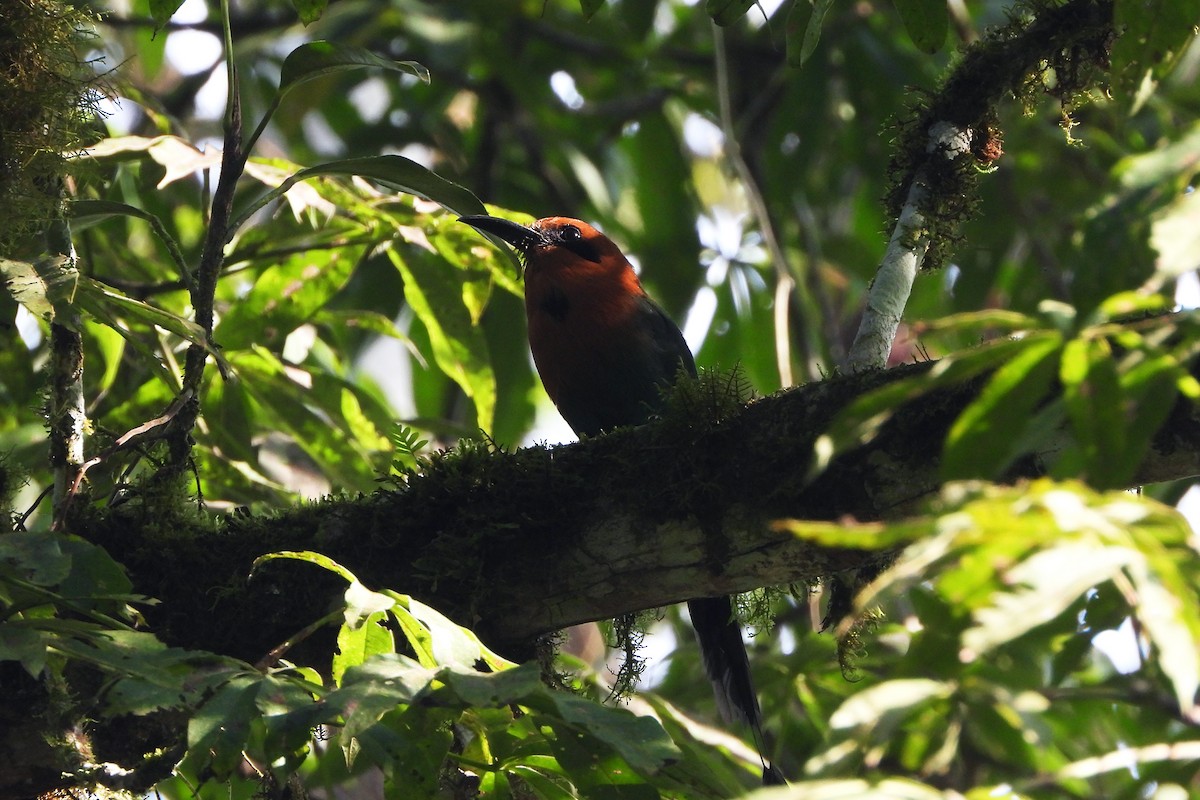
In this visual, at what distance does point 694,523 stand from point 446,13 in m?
4.03

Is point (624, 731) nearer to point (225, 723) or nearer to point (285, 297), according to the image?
point (225, 723)

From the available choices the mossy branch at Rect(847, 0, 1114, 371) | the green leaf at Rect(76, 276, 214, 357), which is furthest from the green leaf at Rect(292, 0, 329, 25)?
the mossy branch at Rect(847, 0, 1114, 371)

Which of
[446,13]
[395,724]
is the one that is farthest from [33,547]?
[446,13]

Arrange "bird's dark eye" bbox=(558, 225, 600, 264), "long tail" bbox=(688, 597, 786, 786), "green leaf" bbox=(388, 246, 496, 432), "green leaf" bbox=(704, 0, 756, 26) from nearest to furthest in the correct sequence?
"green leaf" bbox=(704, 0, 756, 26), "long tail" bbox=(688, 597, 786, 786), "green leaf" bbox=(388, 246, 496, 432), "bird's dark eye" bbox=(558, 225, 600, 264)

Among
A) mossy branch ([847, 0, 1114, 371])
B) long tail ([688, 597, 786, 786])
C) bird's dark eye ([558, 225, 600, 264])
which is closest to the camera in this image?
mossy branch ([847, 0, 1114, 371])

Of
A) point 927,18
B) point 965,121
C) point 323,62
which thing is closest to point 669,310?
point 965,121

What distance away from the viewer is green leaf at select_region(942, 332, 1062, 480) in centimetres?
120

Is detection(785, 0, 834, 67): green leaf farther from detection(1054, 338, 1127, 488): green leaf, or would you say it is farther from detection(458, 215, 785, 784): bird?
detection(458, 215, 785, 784): bird

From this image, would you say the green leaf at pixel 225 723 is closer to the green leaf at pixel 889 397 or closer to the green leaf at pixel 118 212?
the green leaf at pixel 889 397

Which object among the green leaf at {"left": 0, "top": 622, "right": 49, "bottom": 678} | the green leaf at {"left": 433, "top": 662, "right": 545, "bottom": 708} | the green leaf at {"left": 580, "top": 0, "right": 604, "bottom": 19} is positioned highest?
the green leaf at {"left": 580, "top": 0, "right": 604, "bottom": 19}

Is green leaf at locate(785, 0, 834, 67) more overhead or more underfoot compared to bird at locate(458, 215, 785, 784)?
more underfoot

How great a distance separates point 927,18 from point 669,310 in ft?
12.8

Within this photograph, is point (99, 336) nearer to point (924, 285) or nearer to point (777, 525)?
point (777, 525)

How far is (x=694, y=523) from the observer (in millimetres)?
2367
